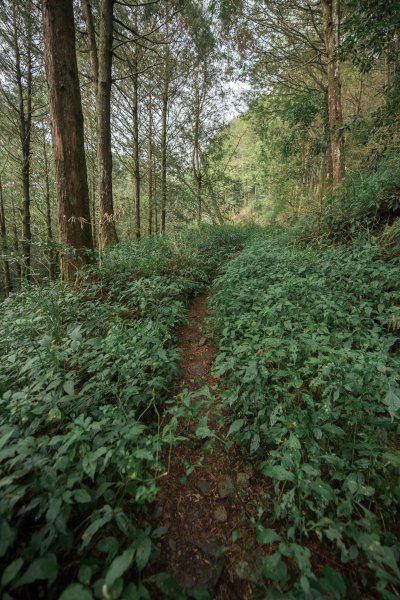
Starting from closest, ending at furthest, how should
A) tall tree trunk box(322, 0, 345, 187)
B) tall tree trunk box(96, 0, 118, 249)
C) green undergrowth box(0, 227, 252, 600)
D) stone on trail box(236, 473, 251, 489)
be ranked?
green undergrowth box(0, 227, 252, 600) → stone on trail box(236, 473, 251, 489) → tall tree trunk box(96, 0, 118, 249) → tall tree trunk box(322, 0, 345, 187)

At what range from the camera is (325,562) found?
1.31 meters

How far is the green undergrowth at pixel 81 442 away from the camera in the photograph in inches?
44.2

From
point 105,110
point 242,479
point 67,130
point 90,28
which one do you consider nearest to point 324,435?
point 242,479

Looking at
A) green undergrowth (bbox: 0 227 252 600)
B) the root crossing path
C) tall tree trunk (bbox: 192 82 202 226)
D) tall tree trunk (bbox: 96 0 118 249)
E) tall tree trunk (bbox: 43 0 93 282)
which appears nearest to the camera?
green undergrowth (bbox: 0 227 252 600)

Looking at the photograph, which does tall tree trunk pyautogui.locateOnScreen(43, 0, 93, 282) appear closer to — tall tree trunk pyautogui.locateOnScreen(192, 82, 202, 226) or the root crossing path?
the root crossing path

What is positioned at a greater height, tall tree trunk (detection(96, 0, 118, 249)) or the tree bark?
the tree bark

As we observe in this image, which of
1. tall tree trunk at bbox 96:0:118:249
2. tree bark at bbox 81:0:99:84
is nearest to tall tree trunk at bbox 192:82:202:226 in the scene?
tree bark at bbox 81:0:99:84

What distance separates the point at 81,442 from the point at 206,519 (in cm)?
90

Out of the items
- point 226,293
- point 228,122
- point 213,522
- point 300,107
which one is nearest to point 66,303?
point 226,293

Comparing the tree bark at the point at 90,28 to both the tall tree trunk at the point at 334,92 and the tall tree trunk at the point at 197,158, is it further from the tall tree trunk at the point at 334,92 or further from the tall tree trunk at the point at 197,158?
the tall tree trunk at the point at 197,158

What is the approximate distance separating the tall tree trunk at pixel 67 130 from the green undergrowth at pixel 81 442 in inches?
41.3

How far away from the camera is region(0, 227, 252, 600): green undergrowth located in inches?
44.2

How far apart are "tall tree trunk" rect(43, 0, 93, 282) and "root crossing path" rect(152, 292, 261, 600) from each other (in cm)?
331

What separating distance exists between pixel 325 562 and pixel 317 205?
6232mm
